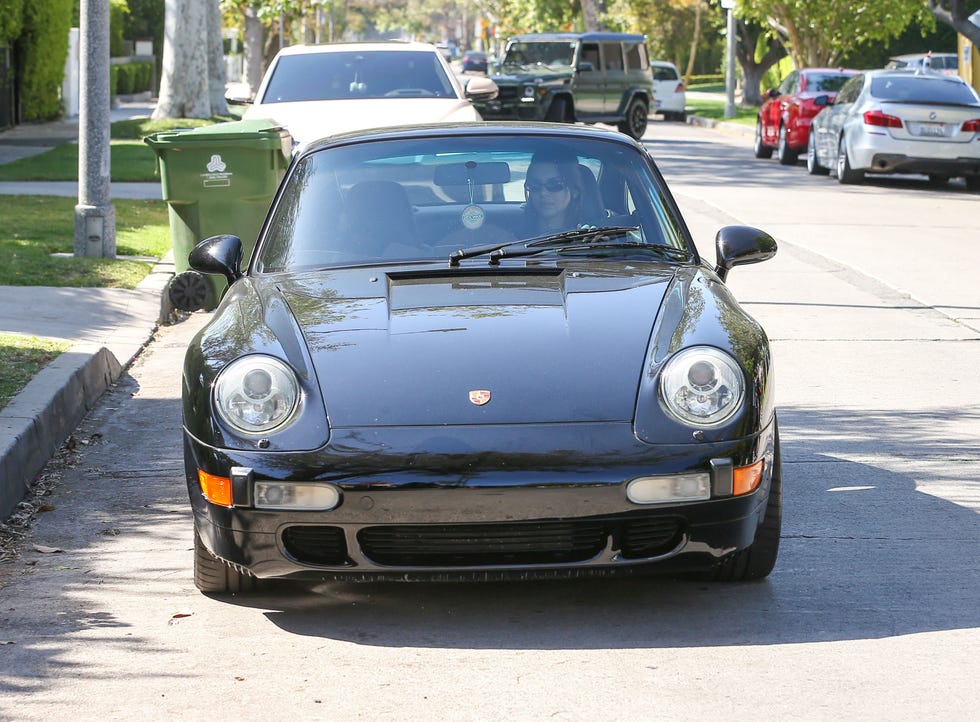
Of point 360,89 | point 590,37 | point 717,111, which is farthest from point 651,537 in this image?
point 717,111

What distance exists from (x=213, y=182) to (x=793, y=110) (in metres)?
16.0

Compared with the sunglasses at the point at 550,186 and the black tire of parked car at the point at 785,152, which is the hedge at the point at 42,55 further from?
the sunglasses at the point at 550,186

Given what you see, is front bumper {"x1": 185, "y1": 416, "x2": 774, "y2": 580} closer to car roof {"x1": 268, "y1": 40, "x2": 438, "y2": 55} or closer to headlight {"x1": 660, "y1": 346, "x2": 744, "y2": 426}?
headlight {"x1": 660, "y1": 346, "x2": 744, "y2": 426}

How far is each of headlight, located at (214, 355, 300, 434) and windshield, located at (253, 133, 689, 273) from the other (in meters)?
1.02

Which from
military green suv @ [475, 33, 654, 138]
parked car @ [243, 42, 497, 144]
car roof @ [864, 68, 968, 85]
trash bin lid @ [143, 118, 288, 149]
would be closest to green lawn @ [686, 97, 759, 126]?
military green suv @ [475, 33, 654, 138]

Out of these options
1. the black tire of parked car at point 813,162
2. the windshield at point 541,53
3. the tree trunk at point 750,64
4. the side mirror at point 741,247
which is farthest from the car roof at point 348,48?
the tree trunk at point 750,64

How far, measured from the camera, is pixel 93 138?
1196 centimetres

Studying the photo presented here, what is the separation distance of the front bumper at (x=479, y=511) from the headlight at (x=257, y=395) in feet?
0.37

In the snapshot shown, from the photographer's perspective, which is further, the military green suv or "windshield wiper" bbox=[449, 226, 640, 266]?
the military green suv

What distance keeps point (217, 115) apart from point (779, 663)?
1185 inches

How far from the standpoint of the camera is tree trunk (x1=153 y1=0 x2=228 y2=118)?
28.2 metres

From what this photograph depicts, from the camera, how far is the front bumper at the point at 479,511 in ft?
14.2

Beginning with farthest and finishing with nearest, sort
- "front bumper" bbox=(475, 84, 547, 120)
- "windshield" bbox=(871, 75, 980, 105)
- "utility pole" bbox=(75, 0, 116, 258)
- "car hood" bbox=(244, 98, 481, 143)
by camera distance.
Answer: "front bumper" bbox=(475, 84, 547, 120) < "windshield" bbox=(871, 75, 980, 105) < "car hood" bbox=(244, 98, 481, 143) < "utility pole" bbox=(75, 0, 116, 258)

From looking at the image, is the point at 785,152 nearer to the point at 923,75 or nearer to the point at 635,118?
the point at 923,75
